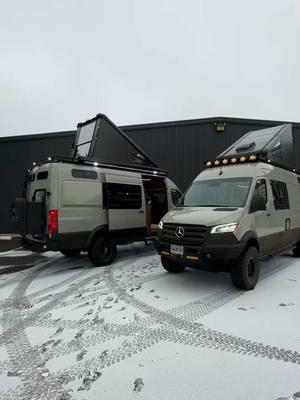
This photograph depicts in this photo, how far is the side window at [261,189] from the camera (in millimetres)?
5384

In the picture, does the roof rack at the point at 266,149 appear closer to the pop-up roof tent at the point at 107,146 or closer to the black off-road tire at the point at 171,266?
the black off-road tire at the point at 171,266

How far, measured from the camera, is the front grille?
464 centimetres

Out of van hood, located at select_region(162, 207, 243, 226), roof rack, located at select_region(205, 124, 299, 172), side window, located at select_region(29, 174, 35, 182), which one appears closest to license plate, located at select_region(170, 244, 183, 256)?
van hood, located at select_region(162, 207, 243, 226)

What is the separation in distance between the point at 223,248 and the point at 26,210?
4225 mm

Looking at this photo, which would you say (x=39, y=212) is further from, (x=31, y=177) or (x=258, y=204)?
(x=258, y=204)

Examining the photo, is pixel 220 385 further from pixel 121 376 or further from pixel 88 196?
pixel 88 196

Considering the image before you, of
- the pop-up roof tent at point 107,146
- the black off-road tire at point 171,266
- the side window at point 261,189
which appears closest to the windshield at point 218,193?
the side window at point 261,189

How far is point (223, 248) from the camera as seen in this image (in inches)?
177

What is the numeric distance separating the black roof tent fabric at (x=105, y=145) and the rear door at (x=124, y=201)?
22.2 inches

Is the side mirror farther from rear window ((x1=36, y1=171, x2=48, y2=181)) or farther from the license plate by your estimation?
rear window ((x1=36, y1=171, x2=48, y2=181))

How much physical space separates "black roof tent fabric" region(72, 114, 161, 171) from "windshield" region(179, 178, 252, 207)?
8.83 ft

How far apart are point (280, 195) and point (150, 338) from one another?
177 inches

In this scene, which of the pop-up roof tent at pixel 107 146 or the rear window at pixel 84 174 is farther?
the pop-up roof tent at pixel 107 146

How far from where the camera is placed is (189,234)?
4797 mm
